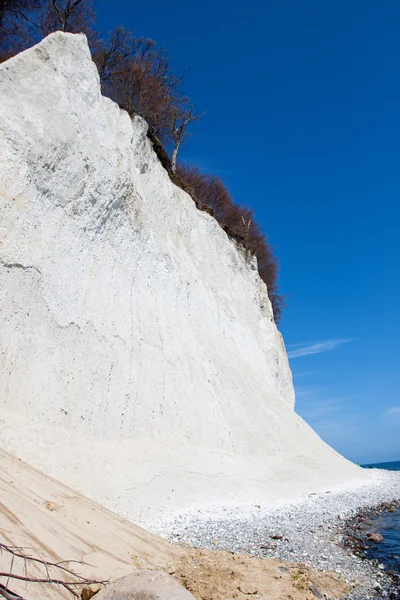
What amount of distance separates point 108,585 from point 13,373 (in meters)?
5.15

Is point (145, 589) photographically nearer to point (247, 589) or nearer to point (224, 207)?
point (247, 589)

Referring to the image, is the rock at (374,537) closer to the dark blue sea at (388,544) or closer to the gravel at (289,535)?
the dark blue sea at (388,544)

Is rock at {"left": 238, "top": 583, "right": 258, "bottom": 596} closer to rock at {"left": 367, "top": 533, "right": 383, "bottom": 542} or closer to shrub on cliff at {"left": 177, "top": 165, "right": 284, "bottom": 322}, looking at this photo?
rock at {"left": 367, "top": 533, "right": 383, "bottom": 542}

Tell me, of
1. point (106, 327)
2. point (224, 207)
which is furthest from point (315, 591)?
point (224, 207)

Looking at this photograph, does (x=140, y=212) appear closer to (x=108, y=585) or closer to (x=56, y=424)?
(x=56, y=424)

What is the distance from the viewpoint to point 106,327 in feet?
35.4

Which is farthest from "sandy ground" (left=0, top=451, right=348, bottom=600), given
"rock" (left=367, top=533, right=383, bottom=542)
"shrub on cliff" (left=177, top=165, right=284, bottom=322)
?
"shrub on cliff" (left=177, top=165, right=284, bottom=322)

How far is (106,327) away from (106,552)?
6261 mm

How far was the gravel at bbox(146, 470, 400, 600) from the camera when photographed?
6430mm

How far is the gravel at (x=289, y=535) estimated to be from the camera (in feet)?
21.1

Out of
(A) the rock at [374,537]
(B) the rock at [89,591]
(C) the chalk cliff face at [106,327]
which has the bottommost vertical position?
(B) the rock at [89,591]

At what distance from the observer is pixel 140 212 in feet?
45.0

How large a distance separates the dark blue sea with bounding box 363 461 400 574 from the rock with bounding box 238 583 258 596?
282cm

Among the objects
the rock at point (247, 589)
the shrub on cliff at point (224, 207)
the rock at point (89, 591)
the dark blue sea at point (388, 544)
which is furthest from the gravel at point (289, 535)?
the shrub on cliff at point (224, 207)
